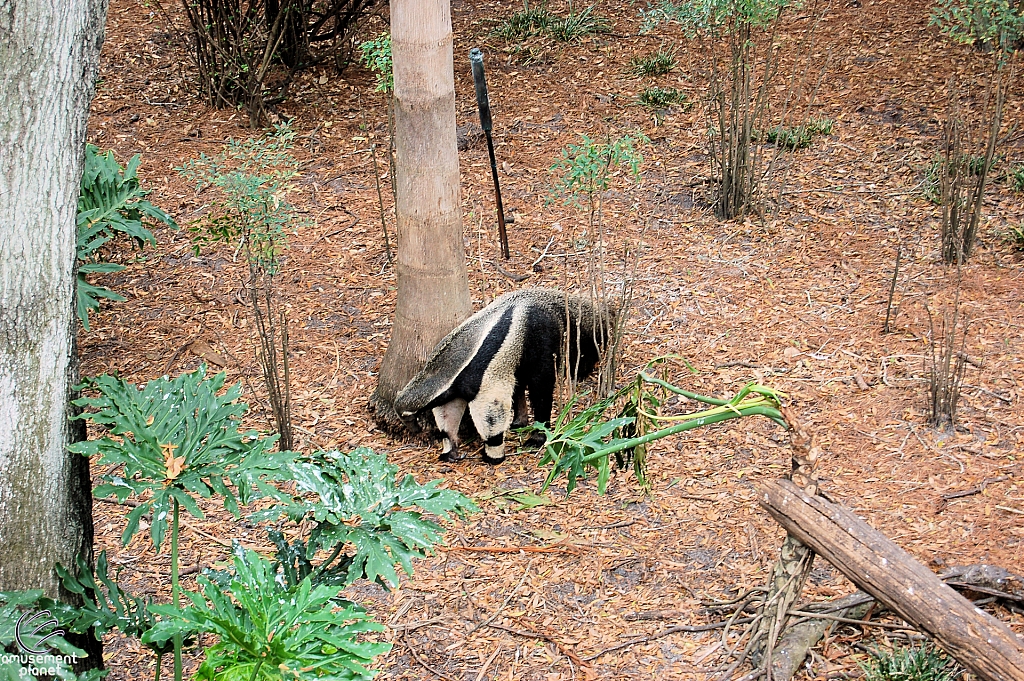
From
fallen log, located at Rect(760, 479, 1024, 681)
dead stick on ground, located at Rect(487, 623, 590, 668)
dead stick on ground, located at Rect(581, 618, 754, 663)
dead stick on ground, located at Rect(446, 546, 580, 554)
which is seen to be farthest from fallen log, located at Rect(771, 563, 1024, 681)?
dead stick on ground, located at Rect(446, 546, 580, 554)

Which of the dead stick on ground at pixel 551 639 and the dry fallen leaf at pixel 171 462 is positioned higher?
the dry fallen leaf at pixel 171 462

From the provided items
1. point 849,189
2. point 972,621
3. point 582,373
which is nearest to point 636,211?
point 849,189

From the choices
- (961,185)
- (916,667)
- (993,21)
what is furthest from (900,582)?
(993,21)

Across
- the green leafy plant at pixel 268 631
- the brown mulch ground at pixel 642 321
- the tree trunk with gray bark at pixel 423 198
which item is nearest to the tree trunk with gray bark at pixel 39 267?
the green leafy plant at pixel 268 631

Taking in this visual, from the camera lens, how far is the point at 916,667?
3387 millimetres

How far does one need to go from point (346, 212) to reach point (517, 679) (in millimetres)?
4245

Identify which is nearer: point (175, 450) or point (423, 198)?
point (175, 450)

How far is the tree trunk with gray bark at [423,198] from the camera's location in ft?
15.6

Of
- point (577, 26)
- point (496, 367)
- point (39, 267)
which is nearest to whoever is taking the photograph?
point (39, 267)

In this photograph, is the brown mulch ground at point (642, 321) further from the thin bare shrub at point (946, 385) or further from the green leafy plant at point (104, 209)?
the green leafy plant at point (104, 209)

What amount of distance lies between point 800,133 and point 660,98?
4.08 feet

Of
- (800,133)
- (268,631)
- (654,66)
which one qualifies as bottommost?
(268,631)

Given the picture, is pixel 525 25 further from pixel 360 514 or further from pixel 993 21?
pixel 360 514

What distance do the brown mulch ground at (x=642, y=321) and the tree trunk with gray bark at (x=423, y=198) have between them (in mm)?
467
